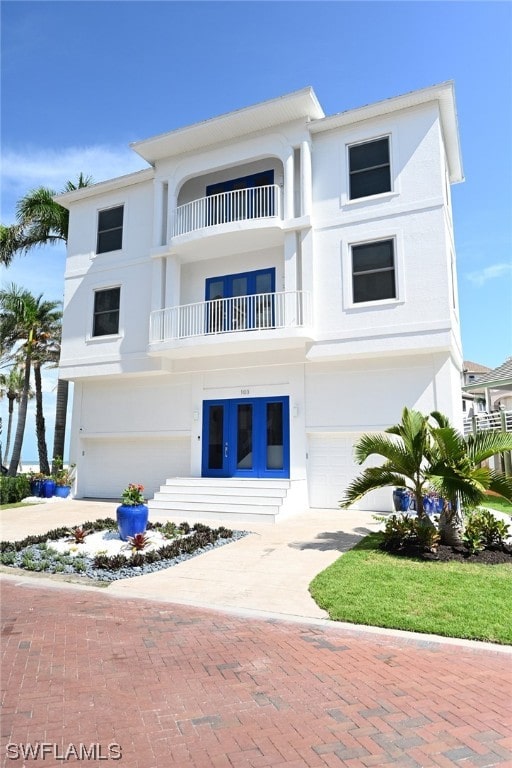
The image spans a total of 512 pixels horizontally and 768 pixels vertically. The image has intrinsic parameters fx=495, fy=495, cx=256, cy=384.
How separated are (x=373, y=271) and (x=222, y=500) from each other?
25.9 feet

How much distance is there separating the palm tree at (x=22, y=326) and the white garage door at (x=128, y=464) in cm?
751

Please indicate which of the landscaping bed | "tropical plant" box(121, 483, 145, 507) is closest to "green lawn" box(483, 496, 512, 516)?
the landscaping bed

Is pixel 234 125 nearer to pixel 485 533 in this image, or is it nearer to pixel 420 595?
pixel 485 533

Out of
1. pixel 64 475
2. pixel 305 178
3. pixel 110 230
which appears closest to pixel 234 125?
pixel 305 178

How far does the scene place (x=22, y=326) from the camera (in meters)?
24.8

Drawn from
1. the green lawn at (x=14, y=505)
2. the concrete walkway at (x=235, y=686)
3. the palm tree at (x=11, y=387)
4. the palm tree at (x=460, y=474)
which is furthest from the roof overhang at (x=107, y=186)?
the palm tree at (x=11, y=387)

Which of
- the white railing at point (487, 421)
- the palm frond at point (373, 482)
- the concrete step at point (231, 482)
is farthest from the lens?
the white railing at point (487, 421)

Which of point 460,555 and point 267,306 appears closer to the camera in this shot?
point 460,555

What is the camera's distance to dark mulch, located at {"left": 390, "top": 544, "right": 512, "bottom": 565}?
311 inches

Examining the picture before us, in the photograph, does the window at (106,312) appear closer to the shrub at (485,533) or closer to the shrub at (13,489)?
the shrub at (13,489)

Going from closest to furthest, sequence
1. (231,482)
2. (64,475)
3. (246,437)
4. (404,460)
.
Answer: (404,460) < (231,482) < (246,437) < (64,475)

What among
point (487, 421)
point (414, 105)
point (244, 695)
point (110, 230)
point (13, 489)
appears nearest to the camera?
point (244, 695)

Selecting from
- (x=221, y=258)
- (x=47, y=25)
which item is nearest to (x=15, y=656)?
(x=47, y=25)

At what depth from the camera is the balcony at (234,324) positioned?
575 inches
